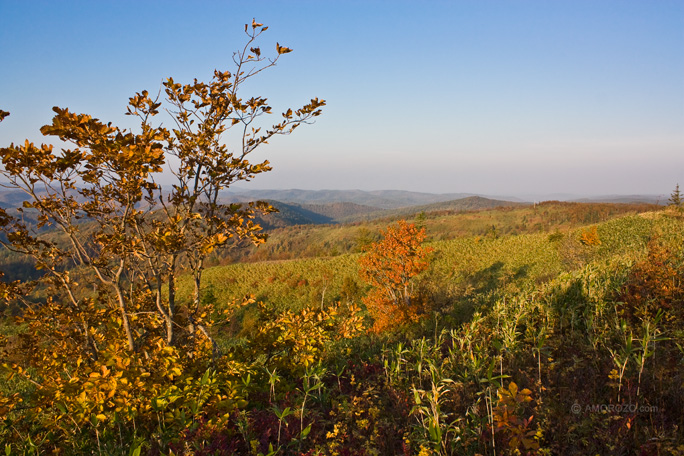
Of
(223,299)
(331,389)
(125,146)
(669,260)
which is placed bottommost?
(223,299)

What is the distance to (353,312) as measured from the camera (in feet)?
12.9

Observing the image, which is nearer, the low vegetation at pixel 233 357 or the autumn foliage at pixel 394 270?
the low vegetation at pixel 233 357

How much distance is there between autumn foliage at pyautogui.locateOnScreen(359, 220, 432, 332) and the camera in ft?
40.0

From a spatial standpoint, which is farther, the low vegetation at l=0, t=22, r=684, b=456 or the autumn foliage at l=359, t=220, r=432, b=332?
the autumn foliage at l=359, t=220, r=432, b=332

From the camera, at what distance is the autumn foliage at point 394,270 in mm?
12188

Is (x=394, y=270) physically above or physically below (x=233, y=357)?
below

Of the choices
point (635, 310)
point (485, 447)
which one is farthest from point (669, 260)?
point (485, 447)

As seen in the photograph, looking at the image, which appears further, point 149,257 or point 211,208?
point 211,208

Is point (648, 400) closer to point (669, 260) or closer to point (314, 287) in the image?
point (669, 260)

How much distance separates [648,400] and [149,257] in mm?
4803

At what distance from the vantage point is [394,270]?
12664 mm

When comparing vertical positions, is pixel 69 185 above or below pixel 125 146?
below

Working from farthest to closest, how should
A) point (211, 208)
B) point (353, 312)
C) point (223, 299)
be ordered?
point (223, 299) < point (353, 312) < point (211, 208)

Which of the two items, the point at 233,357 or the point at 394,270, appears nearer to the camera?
the point at 233,357
